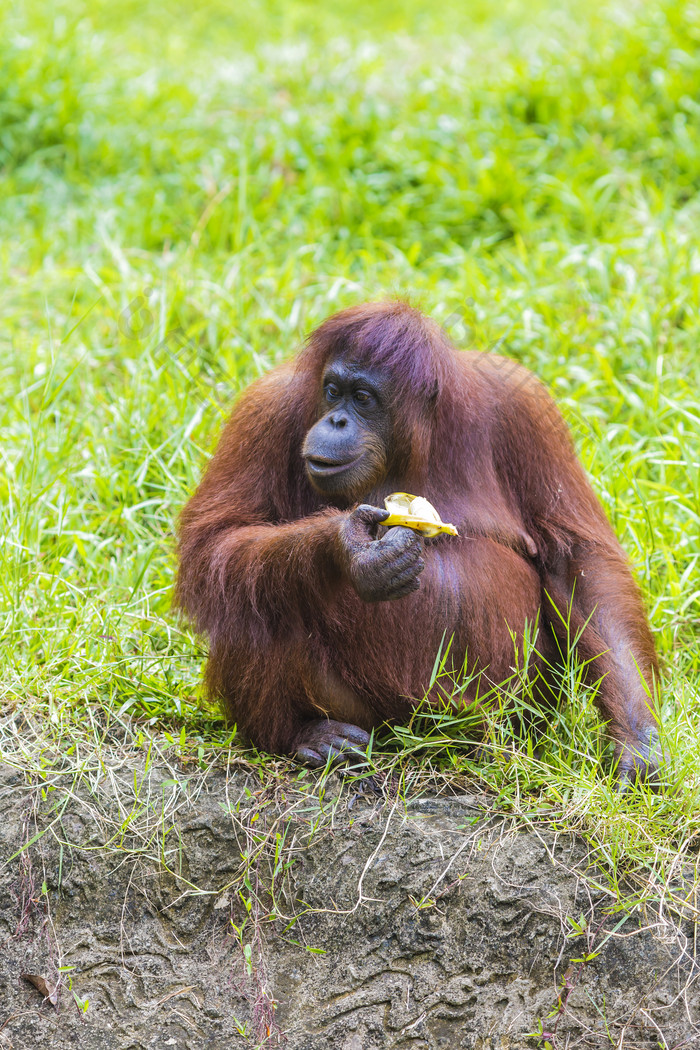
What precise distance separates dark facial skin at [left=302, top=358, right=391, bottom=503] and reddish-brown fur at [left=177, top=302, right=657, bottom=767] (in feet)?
0.13

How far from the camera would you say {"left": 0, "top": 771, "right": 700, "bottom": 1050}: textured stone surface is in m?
2.77

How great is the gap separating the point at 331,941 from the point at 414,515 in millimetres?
1046

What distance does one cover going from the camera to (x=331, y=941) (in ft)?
9.25

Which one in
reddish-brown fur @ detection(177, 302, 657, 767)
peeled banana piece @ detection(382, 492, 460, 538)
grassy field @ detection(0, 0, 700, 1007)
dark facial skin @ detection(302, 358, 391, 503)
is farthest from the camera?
grassy field @ detection(0, 0, 700, 1007)

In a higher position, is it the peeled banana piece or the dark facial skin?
the dark facial skin

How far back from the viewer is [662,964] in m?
2.79

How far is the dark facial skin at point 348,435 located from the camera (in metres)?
2.78

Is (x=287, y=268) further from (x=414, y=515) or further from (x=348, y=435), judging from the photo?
(x=414, y=515)

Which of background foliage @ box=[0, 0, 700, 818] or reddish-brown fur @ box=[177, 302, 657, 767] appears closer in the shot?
reddish-brown fur @ box=[177, 302, 657, 767]

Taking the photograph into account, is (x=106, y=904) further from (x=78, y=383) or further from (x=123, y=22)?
(x=123, y=22)

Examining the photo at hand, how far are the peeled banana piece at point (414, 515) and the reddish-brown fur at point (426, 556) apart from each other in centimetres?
13

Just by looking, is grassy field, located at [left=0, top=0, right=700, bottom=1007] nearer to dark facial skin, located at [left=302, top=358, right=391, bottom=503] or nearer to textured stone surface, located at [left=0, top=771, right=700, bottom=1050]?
textured stone surface, located at [left=0, top=771, right=700, bottom=1050]

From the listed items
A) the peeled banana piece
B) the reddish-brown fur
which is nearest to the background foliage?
the reddish-brown fur

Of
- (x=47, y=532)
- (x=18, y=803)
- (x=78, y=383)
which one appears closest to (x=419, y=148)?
(x=78, y=383)
